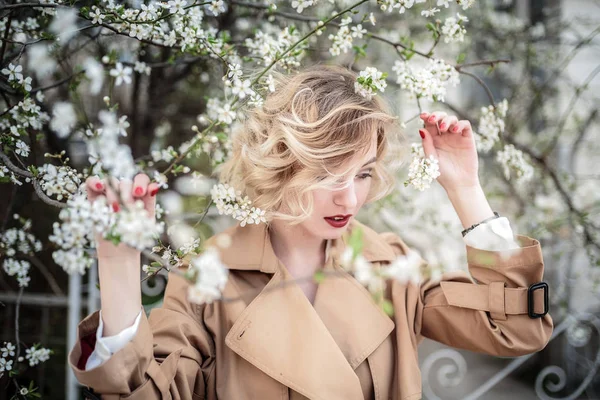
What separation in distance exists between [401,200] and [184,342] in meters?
1.93

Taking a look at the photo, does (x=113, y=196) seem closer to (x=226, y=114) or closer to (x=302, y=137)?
(x=226, y=114)

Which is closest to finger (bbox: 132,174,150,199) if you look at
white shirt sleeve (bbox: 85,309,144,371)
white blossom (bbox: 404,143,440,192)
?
white shirt sleeve (bbox: 85,309,144,371)

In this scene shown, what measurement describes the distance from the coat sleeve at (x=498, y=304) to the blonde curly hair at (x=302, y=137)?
493mm

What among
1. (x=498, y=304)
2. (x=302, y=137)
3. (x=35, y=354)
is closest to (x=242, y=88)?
(x=302, y=137)

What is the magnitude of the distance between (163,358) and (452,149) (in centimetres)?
112

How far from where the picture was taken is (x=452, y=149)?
1779 mm

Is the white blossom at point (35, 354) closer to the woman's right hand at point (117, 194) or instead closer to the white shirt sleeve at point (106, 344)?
the white shirt sleeve at point (106, 344)

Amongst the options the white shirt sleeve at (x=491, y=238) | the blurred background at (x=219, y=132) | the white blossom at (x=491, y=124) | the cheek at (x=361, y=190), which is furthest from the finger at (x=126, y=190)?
the white blossom at (x=491, y=124)

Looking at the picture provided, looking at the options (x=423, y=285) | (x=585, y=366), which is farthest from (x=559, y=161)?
(x=423, y=285)

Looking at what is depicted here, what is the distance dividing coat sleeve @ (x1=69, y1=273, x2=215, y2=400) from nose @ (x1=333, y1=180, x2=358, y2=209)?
0.53 meters

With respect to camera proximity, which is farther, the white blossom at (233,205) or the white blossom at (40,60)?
the white blossom at (40,60)

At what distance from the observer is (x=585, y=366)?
12.4 ft

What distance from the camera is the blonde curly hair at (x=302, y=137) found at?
62.0 inches

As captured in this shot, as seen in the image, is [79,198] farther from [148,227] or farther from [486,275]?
[486,275]
